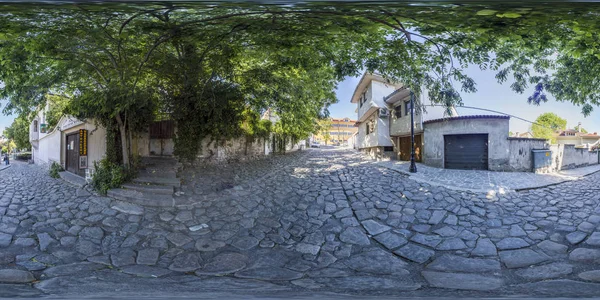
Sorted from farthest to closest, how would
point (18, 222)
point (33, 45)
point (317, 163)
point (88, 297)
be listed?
point (317, 163)
point (18, 222)
point (33, 45)
point (88, 297)

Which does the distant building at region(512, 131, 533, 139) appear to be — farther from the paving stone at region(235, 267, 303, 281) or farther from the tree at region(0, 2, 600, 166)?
the paving stone at region(235, 267, 303, 281)

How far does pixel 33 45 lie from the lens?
1.25 m

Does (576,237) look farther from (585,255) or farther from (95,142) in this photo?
(95,142)

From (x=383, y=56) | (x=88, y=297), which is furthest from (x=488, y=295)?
(x=88, y=297)

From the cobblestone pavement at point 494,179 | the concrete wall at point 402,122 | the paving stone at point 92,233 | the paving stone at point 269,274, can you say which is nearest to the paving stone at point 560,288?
the cobblestone pavement at point 494,179

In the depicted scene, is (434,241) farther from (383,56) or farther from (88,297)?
(88,297)

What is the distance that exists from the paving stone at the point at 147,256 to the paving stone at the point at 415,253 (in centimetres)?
135

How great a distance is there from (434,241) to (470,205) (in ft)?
1.13

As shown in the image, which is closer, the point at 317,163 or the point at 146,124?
the point at 146,124

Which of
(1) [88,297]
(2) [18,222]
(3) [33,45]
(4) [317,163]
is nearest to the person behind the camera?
(1) [88,297]

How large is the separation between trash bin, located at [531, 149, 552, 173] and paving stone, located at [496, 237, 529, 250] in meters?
0.46

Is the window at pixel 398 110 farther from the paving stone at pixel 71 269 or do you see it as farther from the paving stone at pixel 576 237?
the paving stone at pixel 71 269

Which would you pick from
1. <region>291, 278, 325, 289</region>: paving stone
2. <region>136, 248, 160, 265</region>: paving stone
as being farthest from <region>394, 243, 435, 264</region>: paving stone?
<region>136, 248, 160, 265</region>: paving stone

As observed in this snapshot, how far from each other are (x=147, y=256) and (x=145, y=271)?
9 cm
